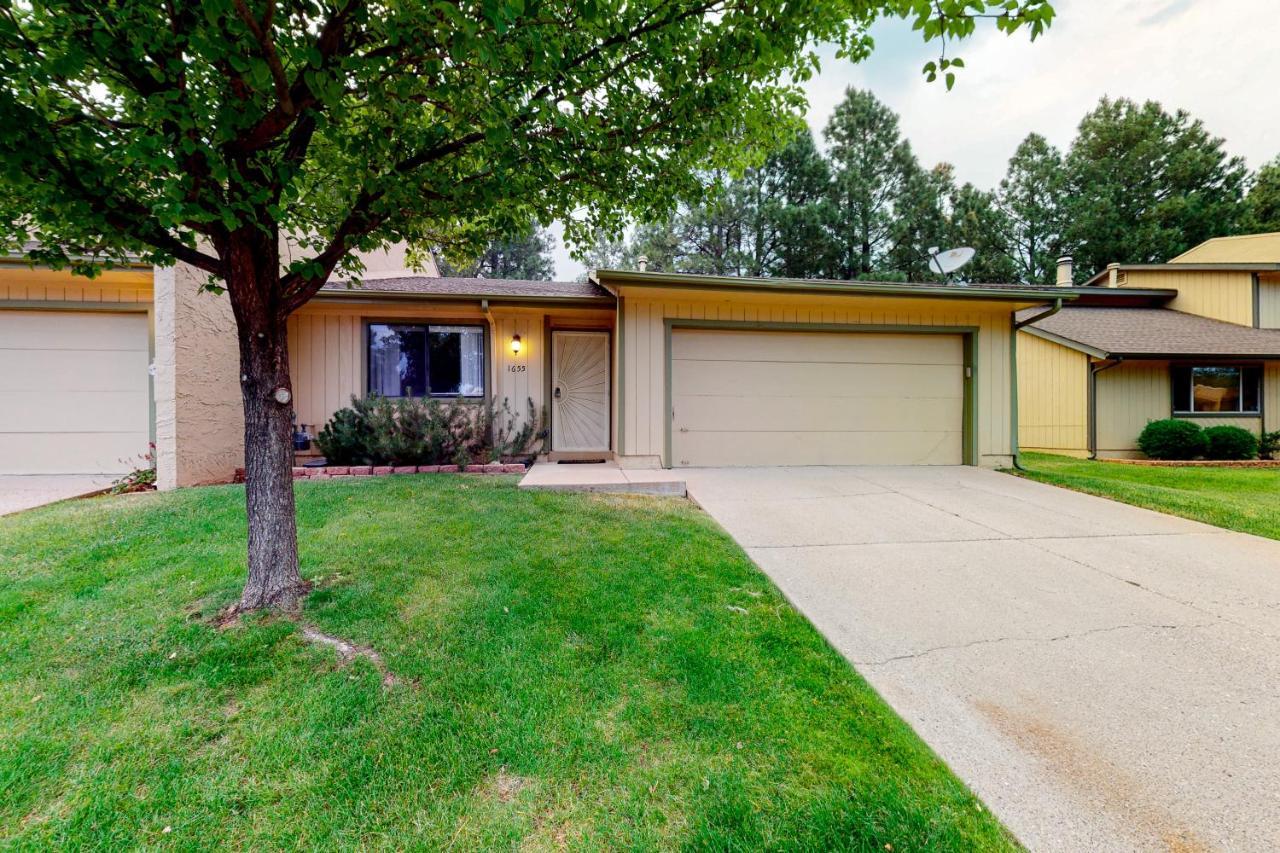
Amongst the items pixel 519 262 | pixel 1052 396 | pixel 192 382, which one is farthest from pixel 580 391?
pixel 519 262

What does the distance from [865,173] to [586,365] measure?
16.4 meters

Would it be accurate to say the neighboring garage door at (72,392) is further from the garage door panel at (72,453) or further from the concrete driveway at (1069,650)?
the concrete driveway at (1069,650)

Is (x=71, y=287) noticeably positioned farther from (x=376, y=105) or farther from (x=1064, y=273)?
(x=1064, y=273)

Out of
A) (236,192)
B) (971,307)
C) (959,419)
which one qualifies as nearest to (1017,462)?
(959,419)

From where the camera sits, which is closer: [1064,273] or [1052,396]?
[1052,396]

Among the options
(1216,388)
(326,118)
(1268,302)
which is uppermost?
(1268,302)

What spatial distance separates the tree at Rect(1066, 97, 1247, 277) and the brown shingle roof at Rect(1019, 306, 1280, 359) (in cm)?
990

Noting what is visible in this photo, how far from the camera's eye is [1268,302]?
1083 centimetres

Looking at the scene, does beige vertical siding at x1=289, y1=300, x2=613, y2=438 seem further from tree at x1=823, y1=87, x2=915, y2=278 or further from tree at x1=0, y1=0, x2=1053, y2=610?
tree at x1=823, y1=87, x2=915, y2=278

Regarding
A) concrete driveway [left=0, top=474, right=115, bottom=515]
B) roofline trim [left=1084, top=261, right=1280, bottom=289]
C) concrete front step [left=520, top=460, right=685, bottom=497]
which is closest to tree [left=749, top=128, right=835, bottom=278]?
roofline trim [left=1084, top=261, right=1280, bottom=289]

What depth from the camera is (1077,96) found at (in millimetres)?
19891

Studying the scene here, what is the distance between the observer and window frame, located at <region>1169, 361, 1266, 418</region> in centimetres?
970

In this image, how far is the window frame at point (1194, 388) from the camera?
9695 mm

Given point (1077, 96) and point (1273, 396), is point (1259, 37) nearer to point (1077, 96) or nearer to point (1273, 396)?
point (1273, 396)
